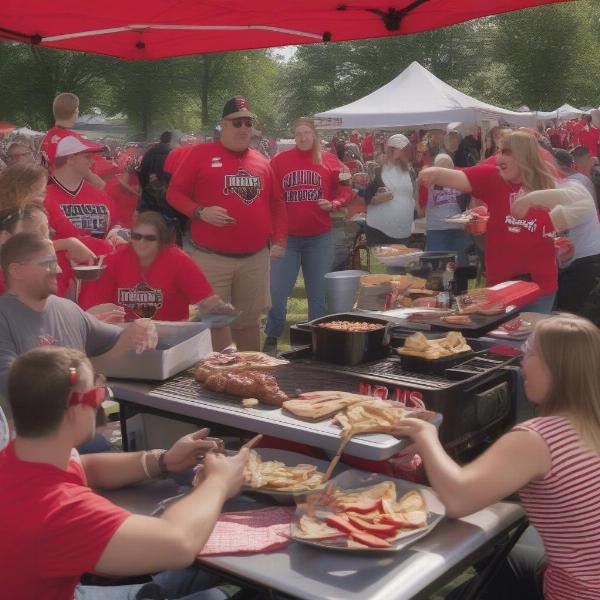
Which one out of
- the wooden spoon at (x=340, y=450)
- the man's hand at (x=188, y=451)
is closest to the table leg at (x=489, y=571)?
the wooden spoon at (x=340, y=450)

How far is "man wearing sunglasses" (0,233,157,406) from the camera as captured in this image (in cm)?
291

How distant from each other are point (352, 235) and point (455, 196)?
5.90ft

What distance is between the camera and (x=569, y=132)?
68.7 ft

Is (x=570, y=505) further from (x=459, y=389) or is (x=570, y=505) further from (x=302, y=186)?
(x=302, y=186)

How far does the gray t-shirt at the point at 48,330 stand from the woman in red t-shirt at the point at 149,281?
0.86m

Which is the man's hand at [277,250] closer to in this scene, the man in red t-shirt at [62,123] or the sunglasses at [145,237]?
the man in red t-shirt at [62,123]

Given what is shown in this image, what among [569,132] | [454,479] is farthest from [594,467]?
[569,132]

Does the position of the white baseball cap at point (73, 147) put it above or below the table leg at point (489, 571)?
above

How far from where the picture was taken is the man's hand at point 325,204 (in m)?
6.38

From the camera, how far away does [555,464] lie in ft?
6.72

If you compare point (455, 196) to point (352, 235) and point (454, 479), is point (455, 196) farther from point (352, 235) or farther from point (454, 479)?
point (454, 479)

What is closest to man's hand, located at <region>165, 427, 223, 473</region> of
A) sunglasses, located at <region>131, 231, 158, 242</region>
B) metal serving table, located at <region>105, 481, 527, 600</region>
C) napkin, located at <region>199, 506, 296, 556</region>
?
napkin, located at <region>199, 506, 296, 556</region>

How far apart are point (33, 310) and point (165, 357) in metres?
0.57

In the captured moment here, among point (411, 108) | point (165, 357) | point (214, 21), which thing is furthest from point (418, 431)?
point (411, 108)
